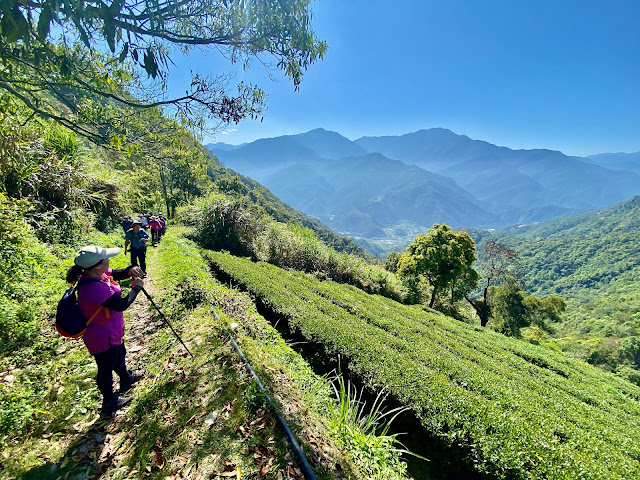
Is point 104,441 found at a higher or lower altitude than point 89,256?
lower

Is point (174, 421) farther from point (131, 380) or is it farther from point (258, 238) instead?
point (258, 238)

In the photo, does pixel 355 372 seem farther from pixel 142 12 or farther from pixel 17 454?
pixel 142 12

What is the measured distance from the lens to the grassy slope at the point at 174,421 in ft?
8.70

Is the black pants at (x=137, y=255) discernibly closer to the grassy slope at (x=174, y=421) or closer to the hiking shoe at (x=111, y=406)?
the grassy slope at (x=174, y=421)

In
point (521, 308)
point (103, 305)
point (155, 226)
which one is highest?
point (103, 305)

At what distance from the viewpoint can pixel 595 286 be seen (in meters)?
96.1

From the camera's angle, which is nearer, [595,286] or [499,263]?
[499,263]

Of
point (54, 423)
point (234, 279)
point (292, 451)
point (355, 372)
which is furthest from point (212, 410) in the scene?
point (234, 279)

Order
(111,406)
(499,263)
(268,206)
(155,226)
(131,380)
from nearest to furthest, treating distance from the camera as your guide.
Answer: (111,406) → (131,380) → (155,226) → (499,263) → (268,206)

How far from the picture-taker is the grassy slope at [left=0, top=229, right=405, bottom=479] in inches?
104

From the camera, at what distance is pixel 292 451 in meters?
2.76

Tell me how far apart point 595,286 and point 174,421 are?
136 meters

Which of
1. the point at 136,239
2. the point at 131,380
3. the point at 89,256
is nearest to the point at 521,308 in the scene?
the point at 136,239

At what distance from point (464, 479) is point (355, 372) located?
211 centimetres
